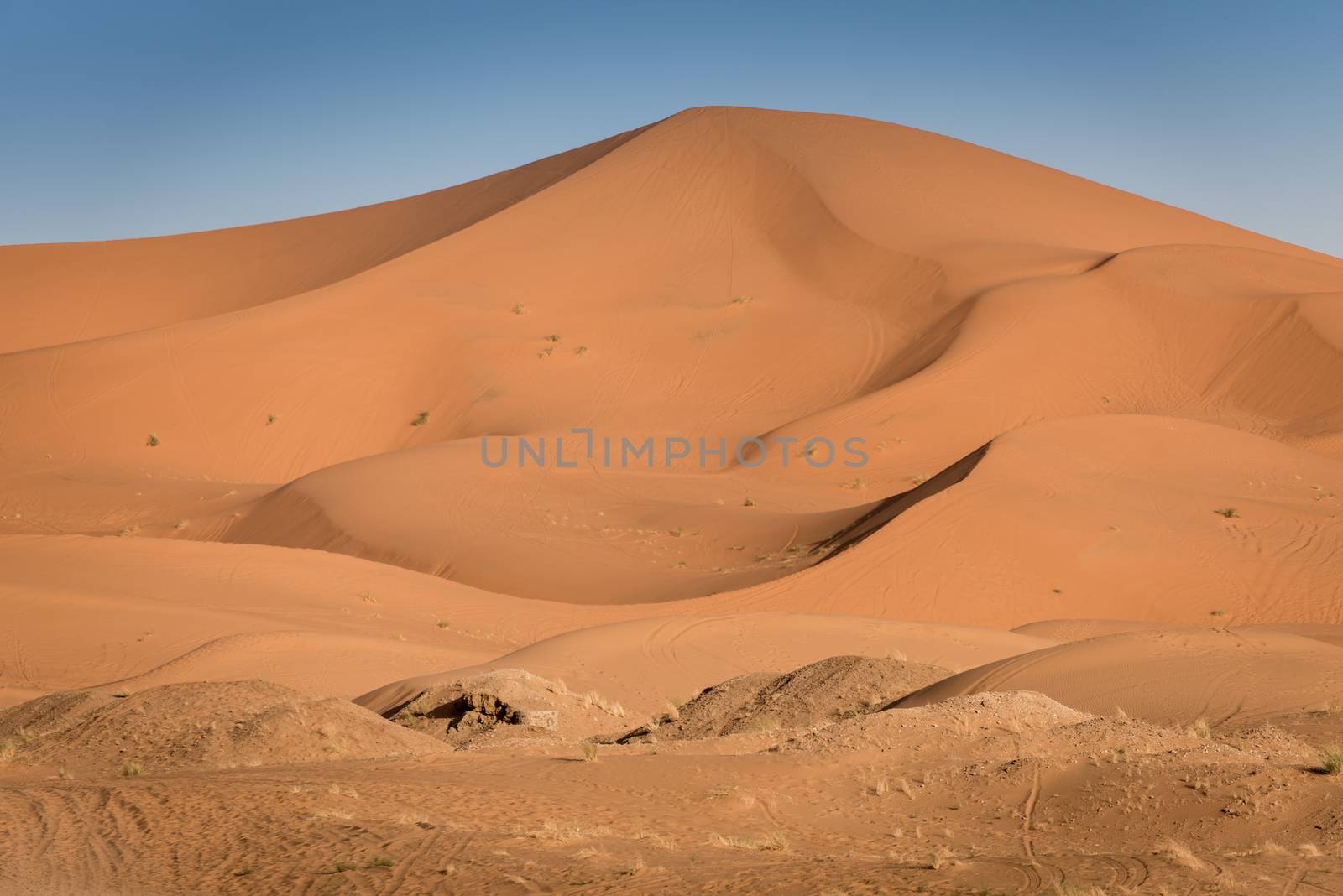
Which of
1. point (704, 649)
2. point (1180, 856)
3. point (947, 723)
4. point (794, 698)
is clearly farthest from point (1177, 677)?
point (704, 649)

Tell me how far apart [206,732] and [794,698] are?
519 centimetres

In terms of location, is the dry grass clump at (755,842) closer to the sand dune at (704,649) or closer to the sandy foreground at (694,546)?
the sandy foreground at (694,546)

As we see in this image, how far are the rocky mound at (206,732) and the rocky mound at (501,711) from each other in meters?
1.47

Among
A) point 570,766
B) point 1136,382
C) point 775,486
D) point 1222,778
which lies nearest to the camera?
point 1222,778

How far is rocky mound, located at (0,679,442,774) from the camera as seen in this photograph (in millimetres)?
9836

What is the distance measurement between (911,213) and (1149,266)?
994 centimetres

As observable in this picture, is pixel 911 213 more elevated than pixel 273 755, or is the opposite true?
pixel 911 213

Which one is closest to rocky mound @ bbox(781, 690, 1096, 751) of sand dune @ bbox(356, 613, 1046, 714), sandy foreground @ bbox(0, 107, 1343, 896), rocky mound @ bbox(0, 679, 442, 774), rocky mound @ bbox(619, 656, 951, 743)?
sandy foreground @ bbox(0, 107, 1343, 896)

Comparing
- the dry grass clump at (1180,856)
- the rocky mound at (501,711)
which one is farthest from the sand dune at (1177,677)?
the dry grass clump at (1180,856)

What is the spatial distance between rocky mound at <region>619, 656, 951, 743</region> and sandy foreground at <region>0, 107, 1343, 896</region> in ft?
0.19

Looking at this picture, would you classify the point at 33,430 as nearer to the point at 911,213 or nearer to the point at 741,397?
the point at 741,397

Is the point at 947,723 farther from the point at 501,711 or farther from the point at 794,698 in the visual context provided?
the point at 501,711

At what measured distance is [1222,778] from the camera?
7.21 metres

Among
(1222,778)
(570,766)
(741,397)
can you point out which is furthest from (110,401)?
(1222,778)
